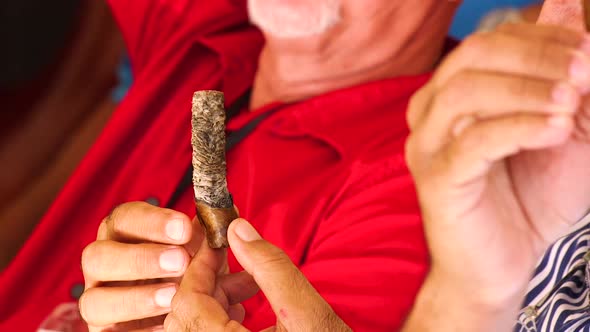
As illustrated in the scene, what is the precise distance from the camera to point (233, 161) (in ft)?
2.71

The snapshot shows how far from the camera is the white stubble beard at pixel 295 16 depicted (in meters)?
0.85

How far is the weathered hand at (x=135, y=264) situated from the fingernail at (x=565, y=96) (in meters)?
0.31

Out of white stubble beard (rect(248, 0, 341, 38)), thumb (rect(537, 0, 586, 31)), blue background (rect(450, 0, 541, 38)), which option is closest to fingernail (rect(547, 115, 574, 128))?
thumb (rect(537, 0, 586, 31))

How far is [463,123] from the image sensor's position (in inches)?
13.4

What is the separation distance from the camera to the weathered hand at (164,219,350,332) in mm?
428

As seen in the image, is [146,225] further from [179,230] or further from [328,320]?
[328,320]

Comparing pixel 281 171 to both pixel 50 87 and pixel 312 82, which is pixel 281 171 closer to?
pixel 312 82

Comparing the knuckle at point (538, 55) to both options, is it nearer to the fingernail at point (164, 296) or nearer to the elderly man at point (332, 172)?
the elderly man at point (332, 172)

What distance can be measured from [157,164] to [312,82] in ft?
0.86

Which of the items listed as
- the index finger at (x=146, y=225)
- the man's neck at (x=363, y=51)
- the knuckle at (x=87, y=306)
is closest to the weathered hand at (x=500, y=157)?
the index finger at (x=146, y=225)

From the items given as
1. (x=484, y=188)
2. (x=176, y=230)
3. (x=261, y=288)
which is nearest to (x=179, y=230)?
(x=176, y=230)

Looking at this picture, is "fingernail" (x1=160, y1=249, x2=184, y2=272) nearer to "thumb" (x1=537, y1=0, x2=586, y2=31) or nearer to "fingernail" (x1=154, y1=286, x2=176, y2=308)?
"fingernail" (x1=154, y1=286, x2=176, y2=308)

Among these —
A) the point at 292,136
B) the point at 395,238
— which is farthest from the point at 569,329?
the point at 292,136

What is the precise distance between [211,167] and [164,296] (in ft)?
0.48
